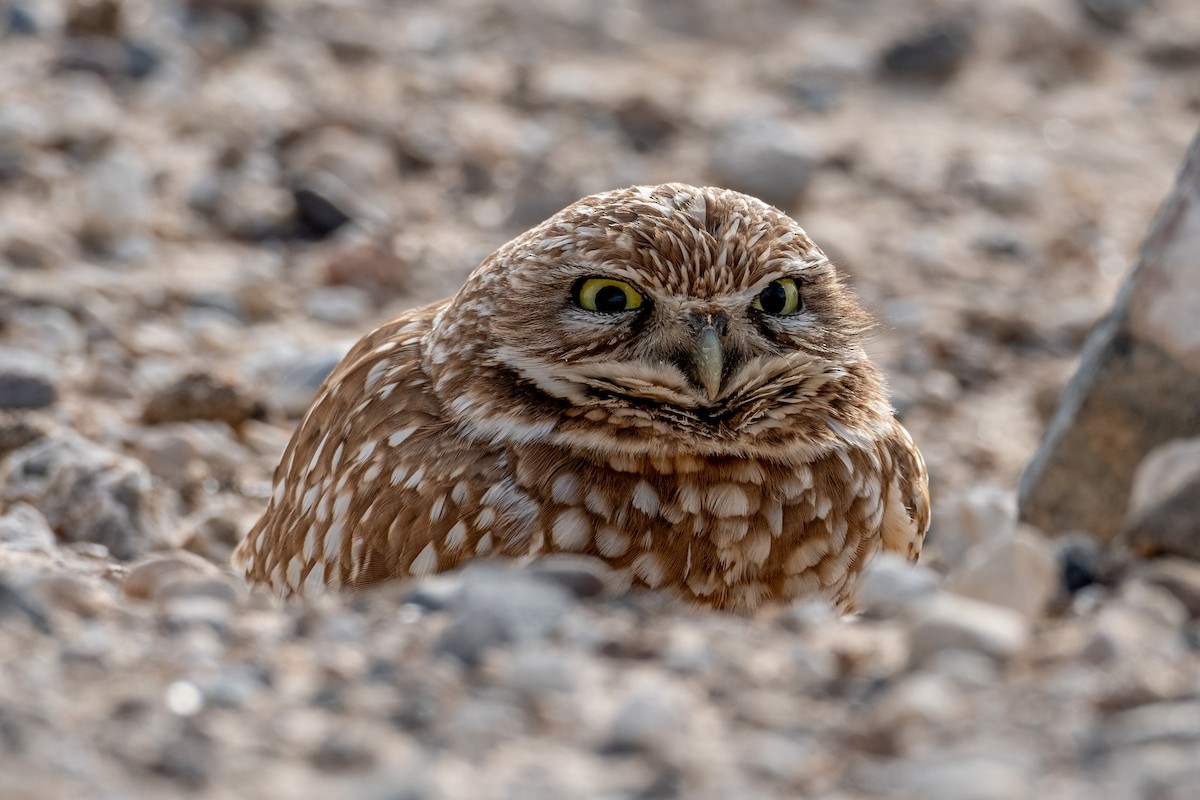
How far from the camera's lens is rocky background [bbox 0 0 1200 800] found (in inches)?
92.7

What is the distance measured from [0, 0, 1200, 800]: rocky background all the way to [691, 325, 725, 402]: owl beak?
49cm

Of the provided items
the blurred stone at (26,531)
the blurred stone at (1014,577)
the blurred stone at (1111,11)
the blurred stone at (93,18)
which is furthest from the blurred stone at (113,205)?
the blurred stone at (1111,11)

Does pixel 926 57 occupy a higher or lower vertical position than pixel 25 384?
higher

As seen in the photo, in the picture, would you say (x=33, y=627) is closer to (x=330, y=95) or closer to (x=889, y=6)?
(x=330, y=95)

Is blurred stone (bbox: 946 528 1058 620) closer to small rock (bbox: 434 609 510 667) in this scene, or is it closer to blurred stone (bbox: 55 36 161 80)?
small rock (bbox: 434 609 510 667)

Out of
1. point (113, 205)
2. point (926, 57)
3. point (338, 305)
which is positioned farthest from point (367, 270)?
point (926, 57)

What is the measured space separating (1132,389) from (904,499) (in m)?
0.89

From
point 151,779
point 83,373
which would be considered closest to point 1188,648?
point 151,779

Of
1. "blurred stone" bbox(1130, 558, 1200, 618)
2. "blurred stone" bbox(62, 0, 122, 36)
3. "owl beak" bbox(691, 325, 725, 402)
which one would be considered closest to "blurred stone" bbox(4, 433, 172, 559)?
"owl beak" bbox(691, 325, 725, 402)

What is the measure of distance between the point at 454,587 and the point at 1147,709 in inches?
44.4

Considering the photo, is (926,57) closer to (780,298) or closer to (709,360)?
(780,298)

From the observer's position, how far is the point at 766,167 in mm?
8867

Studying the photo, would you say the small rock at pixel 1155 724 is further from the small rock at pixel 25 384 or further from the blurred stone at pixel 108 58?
the blurred stone at pixel 108 58

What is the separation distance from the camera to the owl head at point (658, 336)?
3.83m
